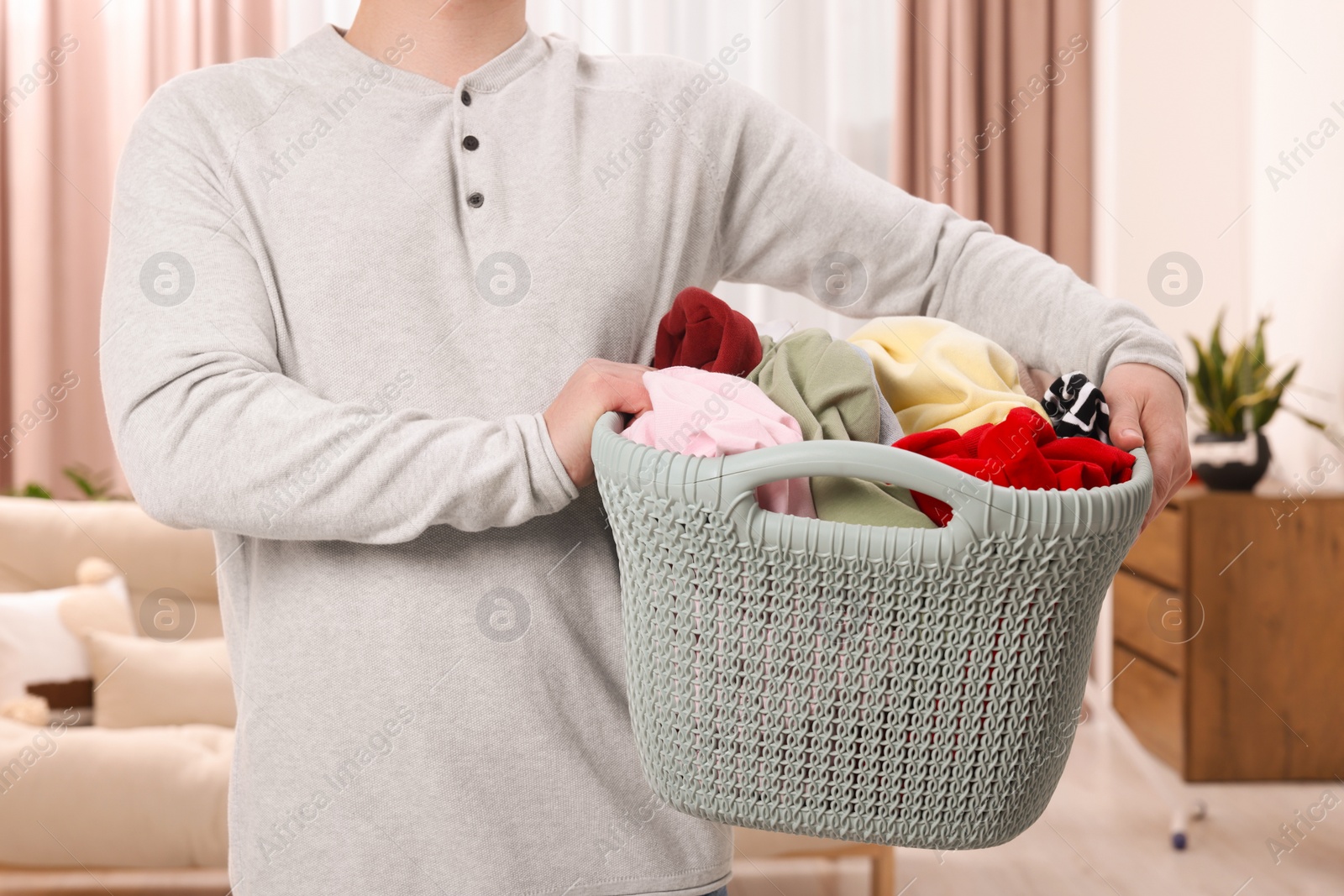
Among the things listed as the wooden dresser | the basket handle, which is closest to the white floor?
the wooden dresser

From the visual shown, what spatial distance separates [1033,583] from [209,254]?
57 cm

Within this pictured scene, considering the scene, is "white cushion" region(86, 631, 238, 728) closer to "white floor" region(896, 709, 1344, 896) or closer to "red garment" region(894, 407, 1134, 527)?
"white floor" region(896, 709, 1344, 896)

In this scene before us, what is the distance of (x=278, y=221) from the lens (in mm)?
760

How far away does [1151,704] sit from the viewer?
307 cm

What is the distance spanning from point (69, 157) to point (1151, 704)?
3.67 metres

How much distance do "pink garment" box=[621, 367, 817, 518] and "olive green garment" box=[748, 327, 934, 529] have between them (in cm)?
2

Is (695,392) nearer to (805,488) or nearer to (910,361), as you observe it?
(805,488)

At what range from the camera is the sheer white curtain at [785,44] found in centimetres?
347

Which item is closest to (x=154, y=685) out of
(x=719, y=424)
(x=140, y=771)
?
(x=140, y=771)

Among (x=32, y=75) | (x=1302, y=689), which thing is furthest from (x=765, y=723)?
(x=32, y=75)

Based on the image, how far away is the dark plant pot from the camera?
2.86m

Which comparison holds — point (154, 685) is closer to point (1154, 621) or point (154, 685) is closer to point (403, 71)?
point (403, 71)

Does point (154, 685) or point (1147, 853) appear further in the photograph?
point (1147, 853)

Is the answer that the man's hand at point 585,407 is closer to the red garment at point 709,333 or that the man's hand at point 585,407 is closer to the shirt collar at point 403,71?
the red garment at point 709,333
